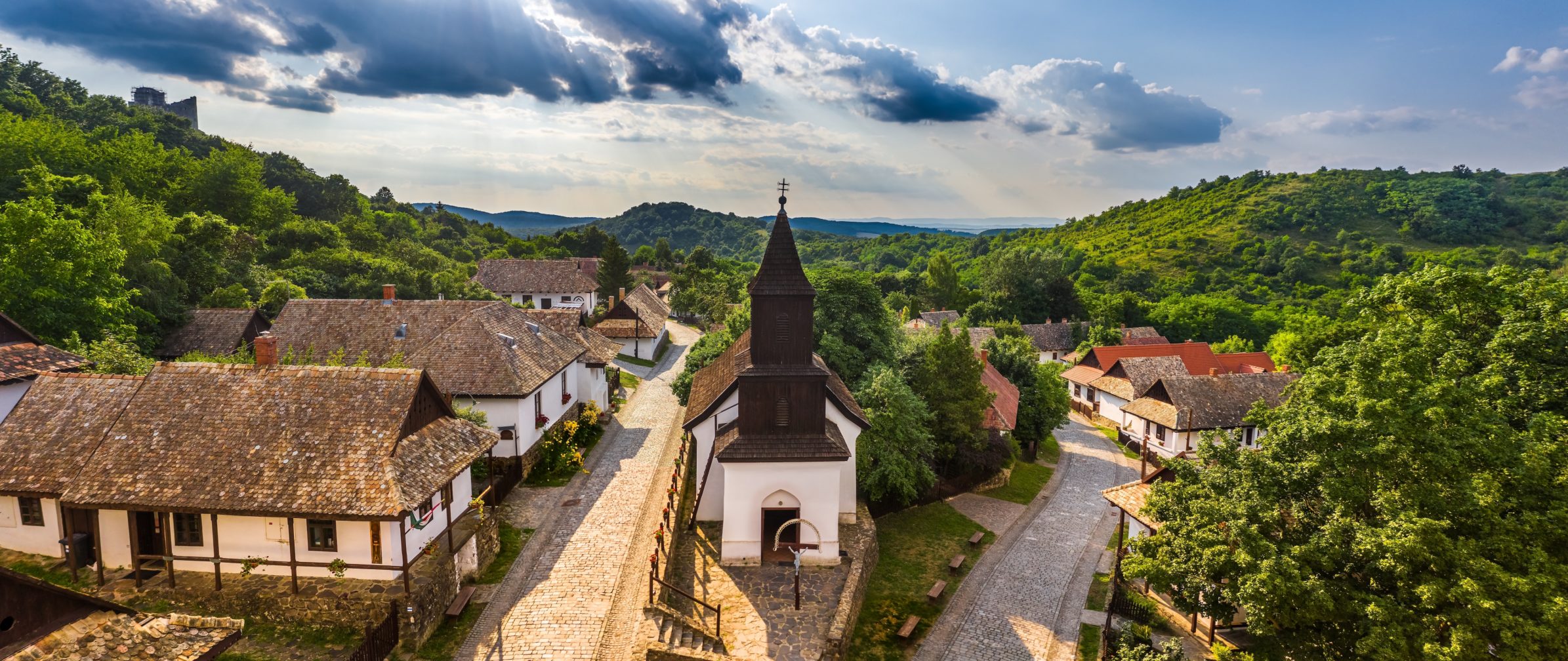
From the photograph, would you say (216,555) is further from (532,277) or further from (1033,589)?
(532,277)

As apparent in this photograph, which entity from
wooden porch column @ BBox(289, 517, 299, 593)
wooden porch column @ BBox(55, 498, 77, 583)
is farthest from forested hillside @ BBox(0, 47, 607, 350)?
wooden porch column @ BBox(289, 517, 299, 593)

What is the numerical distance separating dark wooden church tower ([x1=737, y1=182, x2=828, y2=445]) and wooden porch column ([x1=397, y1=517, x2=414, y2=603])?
9.43 m

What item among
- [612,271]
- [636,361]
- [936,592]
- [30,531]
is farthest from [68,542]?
[612,271]

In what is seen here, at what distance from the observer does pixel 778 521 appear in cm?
2172

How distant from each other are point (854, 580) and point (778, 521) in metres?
3.07

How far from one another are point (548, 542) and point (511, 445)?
6.08 m

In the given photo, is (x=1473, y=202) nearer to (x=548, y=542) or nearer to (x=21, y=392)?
(x=548, y=542)

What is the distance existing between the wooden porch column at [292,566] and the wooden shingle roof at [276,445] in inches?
32.8

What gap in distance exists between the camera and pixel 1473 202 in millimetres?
128250

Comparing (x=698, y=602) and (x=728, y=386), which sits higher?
(x=728, y=386)

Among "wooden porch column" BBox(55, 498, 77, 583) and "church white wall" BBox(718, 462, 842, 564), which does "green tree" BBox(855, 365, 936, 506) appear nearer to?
"church white wall" BBox(718, 462, 842, 564)

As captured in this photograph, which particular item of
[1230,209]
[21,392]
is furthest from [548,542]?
[1230,209]

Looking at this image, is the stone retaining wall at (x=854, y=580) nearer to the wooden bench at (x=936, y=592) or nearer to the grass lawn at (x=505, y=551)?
the wooden bench at (x=936, y=592)

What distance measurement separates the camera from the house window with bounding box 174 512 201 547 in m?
17.5
